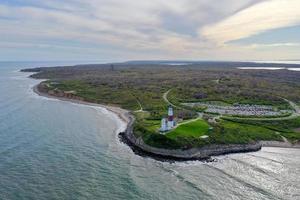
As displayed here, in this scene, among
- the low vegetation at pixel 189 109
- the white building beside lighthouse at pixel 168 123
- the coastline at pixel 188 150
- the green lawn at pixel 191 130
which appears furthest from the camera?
the white building beside lighthouse at pixel 168 123

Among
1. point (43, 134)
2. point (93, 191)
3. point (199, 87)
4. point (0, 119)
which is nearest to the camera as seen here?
point (93, 191)

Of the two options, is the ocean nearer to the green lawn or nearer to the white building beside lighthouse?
the green lawn

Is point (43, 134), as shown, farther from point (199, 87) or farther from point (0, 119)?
point (199, 87)

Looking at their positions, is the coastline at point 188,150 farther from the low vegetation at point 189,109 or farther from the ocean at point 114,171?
the ocean at point 114,171

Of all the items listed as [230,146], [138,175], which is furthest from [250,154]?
[138,175]

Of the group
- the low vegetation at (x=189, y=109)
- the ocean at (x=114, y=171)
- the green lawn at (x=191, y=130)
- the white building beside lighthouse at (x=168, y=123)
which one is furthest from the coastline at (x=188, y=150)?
the white building beside lighthouse at (x=168, y=123)

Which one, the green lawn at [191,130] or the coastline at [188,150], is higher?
the green lawn at [191,130]

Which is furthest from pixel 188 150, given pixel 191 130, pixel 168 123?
pixel 168 123
